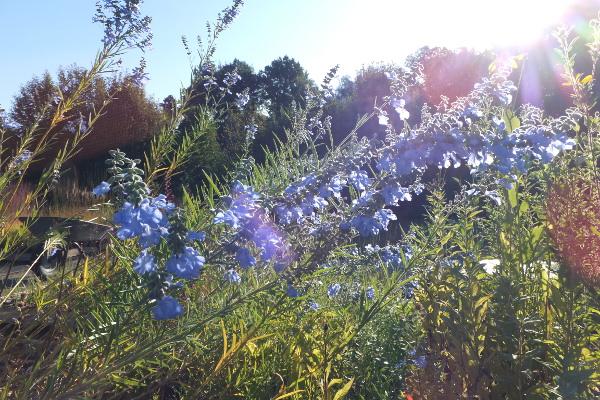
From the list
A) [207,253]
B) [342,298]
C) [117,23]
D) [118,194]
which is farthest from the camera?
[342,298]

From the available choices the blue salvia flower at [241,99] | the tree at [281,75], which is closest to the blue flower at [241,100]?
the blue salvia flower at [241,99]

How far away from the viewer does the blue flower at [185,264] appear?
1614 mm

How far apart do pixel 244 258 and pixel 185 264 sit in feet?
0.95

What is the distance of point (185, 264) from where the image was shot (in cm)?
163

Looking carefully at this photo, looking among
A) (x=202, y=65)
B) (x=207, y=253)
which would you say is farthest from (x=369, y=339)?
(x=202, y=65)

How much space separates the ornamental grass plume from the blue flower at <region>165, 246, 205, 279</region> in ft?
3.83

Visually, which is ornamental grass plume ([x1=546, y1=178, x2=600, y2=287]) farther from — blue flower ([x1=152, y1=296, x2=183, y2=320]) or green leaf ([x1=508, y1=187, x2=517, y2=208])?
blue flower ([x1=152, y1=296, x2=183, y2=320])

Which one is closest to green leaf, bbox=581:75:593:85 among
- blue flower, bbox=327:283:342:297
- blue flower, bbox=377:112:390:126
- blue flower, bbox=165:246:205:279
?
blue flower, bbox=377:112:390:126

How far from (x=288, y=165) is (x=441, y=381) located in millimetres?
1318

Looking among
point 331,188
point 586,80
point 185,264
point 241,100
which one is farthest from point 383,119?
point 241,100

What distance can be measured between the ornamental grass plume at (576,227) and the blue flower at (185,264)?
3.83ft

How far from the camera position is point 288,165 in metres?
2.80

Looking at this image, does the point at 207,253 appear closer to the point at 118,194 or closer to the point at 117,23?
the point at 118,194

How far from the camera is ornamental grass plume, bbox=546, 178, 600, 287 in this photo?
1.76m
